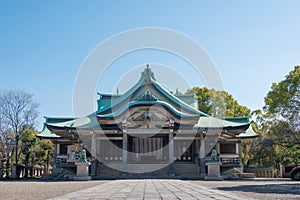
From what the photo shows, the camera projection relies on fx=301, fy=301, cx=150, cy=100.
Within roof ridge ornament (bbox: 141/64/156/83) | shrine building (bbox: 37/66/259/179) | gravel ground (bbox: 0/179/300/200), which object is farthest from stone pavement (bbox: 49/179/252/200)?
roof ridge ornament (bbox: 141/64/156/83)

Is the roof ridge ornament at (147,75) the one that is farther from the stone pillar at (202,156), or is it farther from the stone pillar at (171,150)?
the stone pillar at (202,156)

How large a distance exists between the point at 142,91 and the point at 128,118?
4919mm

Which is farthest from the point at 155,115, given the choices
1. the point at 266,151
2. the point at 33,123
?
the point at 266,151

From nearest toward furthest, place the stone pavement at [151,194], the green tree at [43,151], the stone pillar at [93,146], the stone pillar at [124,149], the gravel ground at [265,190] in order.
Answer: the stone pavement at [151,194] → the gravel ground at [265,190] → the stone pillar at [124,149] → the stone pillar at [93,146] → the green tree at [43,151]

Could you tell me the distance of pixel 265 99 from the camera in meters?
29.3

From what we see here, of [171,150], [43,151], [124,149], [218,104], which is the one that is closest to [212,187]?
[171,150]

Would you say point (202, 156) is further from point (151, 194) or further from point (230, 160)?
point (151, 194)

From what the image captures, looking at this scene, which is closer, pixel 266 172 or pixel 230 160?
pixel 230 160

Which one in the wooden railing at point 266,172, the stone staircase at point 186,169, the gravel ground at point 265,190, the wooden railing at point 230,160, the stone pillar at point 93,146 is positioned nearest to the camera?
the gravel ground at point 265,190

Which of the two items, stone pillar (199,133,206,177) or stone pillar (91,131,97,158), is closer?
stone pillar (199,133,206,177)

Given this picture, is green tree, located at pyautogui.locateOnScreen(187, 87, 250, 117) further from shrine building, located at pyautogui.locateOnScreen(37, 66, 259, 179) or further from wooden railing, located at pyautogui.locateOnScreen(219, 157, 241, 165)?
wooden railing, located at pyautogui.locateOnScreen(219, 157, 241, 165)

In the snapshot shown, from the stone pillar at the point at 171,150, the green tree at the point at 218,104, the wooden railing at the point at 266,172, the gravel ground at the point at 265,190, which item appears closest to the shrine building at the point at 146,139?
the stone pillar at the point at 171,150

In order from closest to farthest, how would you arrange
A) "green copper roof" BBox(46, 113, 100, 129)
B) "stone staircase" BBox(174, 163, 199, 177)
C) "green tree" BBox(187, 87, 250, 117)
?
"stone staircase" BBox(174, 163, 199, 177)
"green copper roof" BBox(46, 113, 100, 129)
"green tree" BBox(187, 87, 250, 117)

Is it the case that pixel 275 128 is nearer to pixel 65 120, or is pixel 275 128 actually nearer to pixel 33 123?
pixel 65 120
